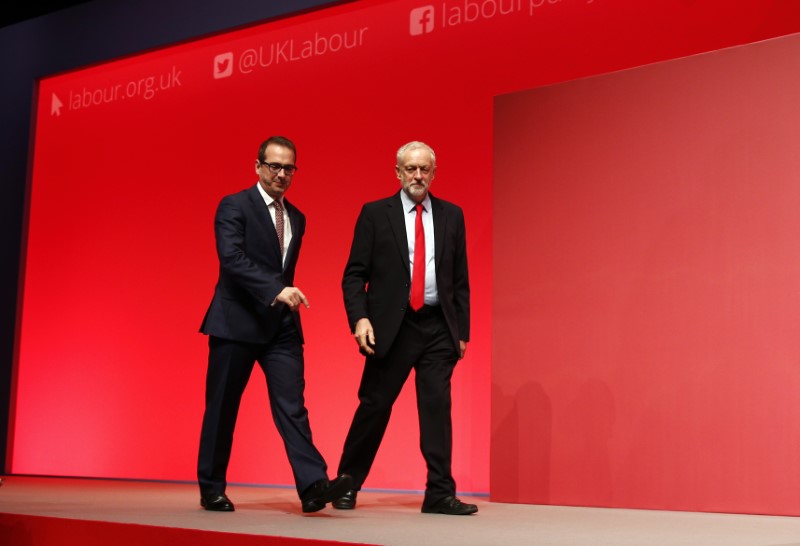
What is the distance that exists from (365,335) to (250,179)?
8.06 ft

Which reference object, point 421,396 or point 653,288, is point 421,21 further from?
point 421,396

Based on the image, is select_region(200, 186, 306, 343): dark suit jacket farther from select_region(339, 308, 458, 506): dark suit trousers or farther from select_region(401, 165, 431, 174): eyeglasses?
select_region(401, 165, 431, 174): eyeglasses

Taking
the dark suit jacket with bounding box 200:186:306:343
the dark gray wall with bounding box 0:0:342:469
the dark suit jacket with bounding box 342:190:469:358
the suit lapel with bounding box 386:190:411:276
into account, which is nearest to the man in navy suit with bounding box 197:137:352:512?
the dark suit jacket with bounding box 200:186:306:343

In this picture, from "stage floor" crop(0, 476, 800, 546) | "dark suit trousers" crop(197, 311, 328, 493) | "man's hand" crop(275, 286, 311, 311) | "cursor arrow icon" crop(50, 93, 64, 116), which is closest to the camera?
"stage floor" crop(0, 476, 800, 546)

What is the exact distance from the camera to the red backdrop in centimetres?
482

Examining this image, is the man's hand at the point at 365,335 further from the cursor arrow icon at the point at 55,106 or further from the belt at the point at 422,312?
the cursor arrow icon at the point at 55,106

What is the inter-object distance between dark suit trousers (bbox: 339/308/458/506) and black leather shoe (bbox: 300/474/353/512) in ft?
1.35

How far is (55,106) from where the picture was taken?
22.1 feet

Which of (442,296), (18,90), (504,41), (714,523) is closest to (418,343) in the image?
(442,296)

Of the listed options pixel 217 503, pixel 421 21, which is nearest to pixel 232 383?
pixel 217 503

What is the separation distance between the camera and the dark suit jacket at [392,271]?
145 inches

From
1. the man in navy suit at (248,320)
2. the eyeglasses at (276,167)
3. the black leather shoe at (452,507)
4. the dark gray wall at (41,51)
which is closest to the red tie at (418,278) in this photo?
the man in navy suit at (248,320)

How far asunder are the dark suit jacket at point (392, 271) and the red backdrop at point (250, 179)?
1053 mm

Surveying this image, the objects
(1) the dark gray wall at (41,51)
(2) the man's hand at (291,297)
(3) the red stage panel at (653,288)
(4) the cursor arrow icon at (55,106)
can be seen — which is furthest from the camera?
(4) the cursor arrow icon at (55,106)
